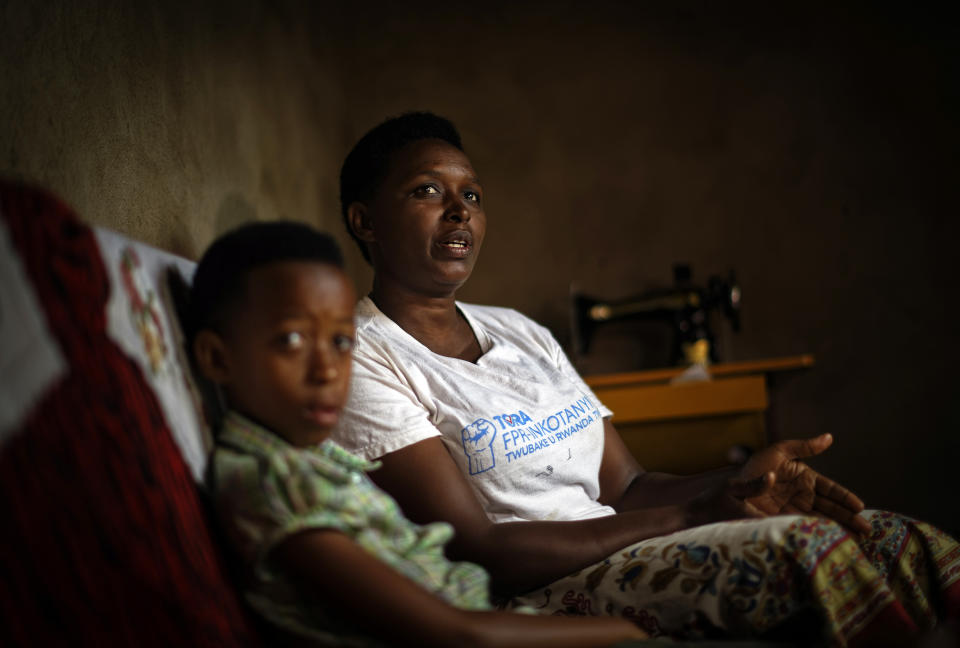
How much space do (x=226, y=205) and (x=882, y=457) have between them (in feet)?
9.44

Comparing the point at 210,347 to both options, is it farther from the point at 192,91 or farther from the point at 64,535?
the point at 192,91

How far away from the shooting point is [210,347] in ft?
3.18

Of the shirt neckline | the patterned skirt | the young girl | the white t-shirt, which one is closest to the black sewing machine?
the shirt neckline

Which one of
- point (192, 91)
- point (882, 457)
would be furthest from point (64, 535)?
point (882, 457)

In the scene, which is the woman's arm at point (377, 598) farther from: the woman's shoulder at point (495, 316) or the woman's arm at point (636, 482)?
the woman's shoulder at point (495, 316)

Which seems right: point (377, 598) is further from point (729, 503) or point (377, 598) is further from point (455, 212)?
point (455, 212)

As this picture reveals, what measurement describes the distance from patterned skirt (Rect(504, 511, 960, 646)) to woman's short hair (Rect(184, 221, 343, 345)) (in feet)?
2.11

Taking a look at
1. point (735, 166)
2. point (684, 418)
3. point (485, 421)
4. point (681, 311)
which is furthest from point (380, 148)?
point (735, 166)

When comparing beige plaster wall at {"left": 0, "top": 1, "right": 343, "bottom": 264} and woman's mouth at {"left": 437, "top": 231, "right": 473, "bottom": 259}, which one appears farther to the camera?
woman's mouth at {"left": 437, "top": 231, "right": 473, "bottom": 259}

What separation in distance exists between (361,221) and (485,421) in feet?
1.86

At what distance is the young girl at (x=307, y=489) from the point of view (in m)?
0.81

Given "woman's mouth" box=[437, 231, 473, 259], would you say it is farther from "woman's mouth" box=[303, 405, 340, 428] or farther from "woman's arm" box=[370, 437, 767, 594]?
"woman's mouth" box=[303, 405, 340, 428]

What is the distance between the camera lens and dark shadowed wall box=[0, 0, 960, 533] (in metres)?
3.35

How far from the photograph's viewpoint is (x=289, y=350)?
3.03 ft
